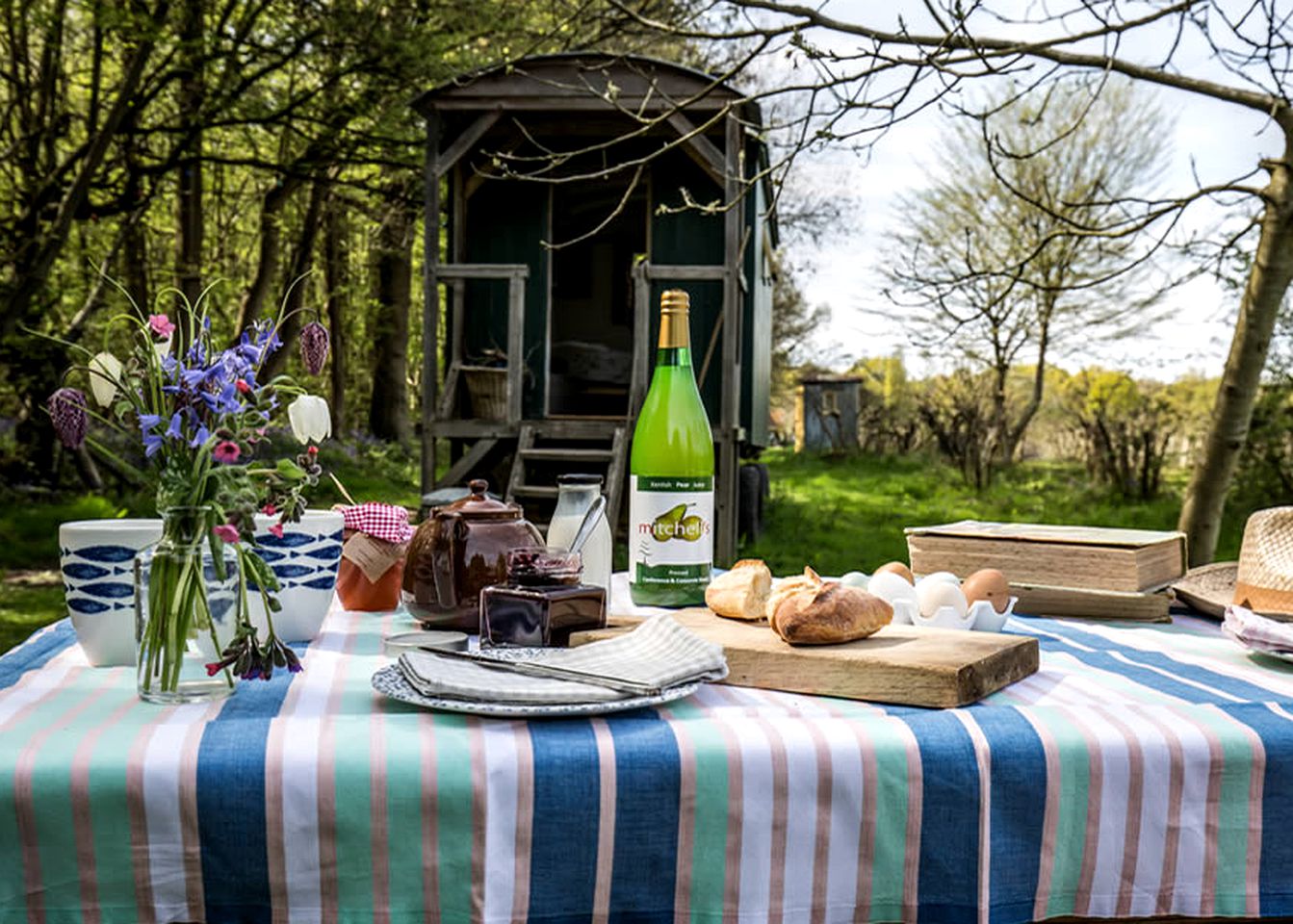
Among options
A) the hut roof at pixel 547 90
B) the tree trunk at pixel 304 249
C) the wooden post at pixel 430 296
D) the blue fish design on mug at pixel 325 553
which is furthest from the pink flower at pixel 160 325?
the tree trunk at pixel 304 249

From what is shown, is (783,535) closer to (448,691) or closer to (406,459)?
(406,459)

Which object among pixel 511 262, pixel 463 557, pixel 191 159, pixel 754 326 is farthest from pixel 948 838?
pixel 754 326

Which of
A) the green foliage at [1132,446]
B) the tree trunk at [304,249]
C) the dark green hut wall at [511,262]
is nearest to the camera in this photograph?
the dark green hut wall at [511,262]

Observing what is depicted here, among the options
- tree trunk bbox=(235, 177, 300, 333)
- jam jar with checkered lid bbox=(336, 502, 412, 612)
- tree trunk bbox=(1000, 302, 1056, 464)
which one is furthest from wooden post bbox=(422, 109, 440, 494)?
tree trunk bbox=(1000, 302, 1056, 464)

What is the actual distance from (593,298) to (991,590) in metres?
11.3

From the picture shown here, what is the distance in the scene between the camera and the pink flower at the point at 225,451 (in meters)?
1.17

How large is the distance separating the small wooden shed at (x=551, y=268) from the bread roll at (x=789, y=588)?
5.56 m

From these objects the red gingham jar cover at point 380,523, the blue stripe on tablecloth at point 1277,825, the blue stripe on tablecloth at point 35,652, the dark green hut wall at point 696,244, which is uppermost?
the dark green hut wall at point 696,244

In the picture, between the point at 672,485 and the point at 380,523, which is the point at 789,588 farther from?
the point at 380,523

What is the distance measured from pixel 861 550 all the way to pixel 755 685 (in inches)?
325

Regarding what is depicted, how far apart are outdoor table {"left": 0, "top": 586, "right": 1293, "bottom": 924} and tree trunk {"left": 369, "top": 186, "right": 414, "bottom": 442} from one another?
14.1 meters

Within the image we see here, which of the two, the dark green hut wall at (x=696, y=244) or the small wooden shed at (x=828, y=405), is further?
the small wooden shed at (x=828, y=405)

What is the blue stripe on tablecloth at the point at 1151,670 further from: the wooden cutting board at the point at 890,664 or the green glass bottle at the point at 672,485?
the green glass bottle at the point at 672,485

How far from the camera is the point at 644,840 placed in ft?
3.48
